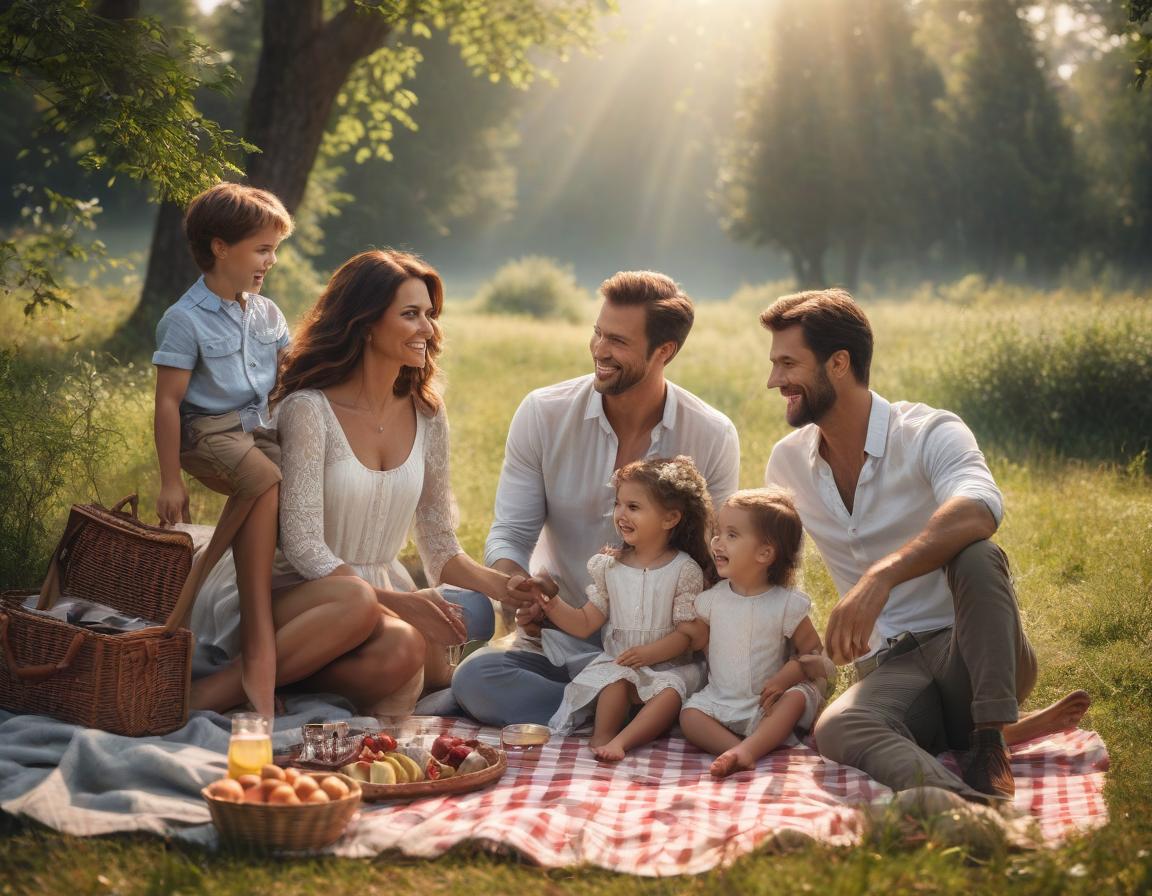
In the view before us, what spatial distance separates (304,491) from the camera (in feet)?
15.7

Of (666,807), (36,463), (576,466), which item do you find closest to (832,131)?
(576,466)

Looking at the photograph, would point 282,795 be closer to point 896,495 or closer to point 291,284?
point 896,495

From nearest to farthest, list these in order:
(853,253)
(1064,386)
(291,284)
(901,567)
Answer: (901,567) < (1064,386) < (291,284) < (853,253)

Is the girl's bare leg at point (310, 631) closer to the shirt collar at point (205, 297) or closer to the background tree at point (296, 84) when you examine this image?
the shirt collar at point (205, 297)

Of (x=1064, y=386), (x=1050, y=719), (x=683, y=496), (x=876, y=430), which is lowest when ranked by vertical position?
(x=1050, y=719)

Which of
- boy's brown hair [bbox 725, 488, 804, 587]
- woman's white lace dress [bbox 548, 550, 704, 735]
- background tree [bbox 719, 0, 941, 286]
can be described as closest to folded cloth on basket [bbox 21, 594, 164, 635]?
woman's white lace dress [bbox 548, 550, 704, 735]

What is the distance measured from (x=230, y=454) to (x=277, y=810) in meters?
1.68

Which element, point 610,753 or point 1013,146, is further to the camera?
point 1013,146

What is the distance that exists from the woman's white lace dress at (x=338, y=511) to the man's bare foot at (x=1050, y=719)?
2.30m

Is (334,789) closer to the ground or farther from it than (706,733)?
closer to the ground

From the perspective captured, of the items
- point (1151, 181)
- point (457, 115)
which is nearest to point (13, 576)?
point (1151, 181)

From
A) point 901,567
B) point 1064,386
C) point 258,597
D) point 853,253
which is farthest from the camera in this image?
point 853,253

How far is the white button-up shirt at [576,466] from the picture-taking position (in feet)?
18.1

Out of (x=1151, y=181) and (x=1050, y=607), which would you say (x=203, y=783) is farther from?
(x=1151, y=181)
